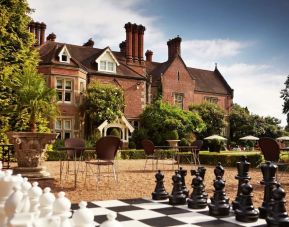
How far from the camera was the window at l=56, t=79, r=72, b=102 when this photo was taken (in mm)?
21594

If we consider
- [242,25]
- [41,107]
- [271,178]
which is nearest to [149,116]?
[41,107]

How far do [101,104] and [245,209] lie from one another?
18570 mm

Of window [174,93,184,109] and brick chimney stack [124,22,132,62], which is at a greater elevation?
brick chimney stack [124,22,132,62]

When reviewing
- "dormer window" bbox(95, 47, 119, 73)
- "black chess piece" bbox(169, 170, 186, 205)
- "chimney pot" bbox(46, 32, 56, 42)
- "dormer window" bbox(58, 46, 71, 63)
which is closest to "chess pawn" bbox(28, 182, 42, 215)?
"black chess piece" bbox(169, 170, 186, 205)

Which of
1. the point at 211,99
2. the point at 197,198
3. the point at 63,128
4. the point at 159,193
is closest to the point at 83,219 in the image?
the point at 197,198

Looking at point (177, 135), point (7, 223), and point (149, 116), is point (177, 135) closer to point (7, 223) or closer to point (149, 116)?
point (149, 116)

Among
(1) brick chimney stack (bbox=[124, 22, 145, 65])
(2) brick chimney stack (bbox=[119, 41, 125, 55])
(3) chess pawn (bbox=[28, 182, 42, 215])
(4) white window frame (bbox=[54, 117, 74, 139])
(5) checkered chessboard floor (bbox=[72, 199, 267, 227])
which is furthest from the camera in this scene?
(2) brick chimney stack (bbox=[119, 41, 125, 55])

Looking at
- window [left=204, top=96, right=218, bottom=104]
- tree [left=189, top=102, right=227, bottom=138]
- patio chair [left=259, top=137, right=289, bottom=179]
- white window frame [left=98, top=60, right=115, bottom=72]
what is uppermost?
white window frame [left=98, top=60, right=115, bottom=72]

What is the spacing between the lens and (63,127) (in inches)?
856

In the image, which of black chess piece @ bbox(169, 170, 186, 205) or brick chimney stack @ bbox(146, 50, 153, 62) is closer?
black chess piece @ bbox(169, 170, 186, 205)

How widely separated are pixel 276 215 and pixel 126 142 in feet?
67.1

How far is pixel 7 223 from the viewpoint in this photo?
1.80 m

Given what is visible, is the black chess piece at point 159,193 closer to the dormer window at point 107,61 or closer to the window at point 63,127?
the window at point 63,127

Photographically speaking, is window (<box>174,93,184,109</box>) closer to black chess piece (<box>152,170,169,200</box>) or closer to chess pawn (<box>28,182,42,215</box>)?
black chess piece (<box>152,170,169,200</box>)
